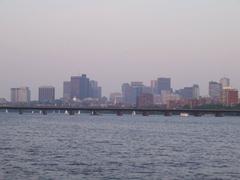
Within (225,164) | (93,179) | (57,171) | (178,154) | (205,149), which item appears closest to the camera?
(93,179)

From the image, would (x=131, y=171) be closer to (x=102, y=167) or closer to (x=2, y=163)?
(x=102, y=167)

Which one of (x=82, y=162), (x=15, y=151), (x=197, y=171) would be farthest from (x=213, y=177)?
(x=15, y=151)

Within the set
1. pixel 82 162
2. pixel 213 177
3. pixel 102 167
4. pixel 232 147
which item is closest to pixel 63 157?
pixel 82 162

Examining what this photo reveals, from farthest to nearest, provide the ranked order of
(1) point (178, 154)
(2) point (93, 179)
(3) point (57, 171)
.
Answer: (1) point (178, 154), (3) point (57, 171), (2) point (93, 179)

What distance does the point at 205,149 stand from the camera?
58.1 meters

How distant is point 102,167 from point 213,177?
7.58 metres

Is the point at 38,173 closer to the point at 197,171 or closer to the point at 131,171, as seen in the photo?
the point at 131,171

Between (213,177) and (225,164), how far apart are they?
296 inches

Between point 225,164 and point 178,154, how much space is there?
8098mm

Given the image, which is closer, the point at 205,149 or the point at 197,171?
the point at 197,171

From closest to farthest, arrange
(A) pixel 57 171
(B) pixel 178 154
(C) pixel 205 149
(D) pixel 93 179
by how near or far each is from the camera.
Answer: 1. (D) pixel 93 179
2. (A) pixel 57 171
3. (B) pixel 178 154
4. (C) pixel 205 149

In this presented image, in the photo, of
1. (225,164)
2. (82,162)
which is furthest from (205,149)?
(82,162)

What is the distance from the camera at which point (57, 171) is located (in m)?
37.8

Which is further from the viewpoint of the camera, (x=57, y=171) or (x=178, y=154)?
(x=178, y=154)
